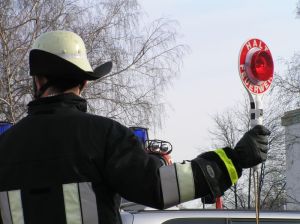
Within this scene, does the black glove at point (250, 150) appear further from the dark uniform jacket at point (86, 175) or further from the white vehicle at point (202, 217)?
the white vehicle at point (202, 217)

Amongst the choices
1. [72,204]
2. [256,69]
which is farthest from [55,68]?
[256,69]

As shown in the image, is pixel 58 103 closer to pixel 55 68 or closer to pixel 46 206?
pixel 55 68

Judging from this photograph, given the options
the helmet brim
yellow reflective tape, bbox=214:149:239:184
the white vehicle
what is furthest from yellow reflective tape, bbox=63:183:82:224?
the white vehicle

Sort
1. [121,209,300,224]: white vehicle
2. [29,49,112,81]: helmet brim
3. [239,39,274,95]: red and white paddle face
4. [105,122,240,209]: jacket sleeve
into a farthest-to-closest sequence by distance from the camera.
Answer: [121,209,300,224]: white vehicle < [239,39,274,95]: red and white paddle face < [29,49,112,81]: helmet brim < [105,122,240,209]: jacket sleeve

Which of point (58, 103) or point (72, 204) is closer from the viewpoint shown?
point (72, 204)

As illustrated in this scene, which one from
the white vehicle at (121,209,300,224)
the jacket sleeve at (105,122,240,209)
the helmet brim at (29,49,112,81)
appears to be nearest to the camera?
the jacket sleeve at (105,122,240,209)

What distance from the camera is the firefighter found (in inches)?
84.0

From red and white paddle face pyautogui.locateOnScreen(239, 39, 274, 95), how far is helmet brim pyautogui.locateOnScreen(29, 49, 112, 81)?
1.51 meters

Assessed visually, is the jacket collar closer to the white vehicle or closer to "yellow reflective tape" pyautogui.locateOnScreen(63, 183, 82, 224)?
"yellow reflective tape" pyautogui.locateOnScreen(63, 183, 82, 224)

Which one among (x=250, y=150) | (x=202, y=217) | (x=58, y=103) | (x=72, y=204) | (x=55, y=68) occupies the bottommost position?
(x=202, y=217)

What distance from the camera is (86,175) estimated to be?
7.13ft

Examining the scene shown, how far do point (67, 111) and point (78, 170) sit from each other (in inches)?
9.8

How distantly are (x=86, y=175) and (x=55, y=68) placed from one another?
433 millimetres

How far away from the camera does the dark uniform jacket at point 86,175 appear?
6.98ft
